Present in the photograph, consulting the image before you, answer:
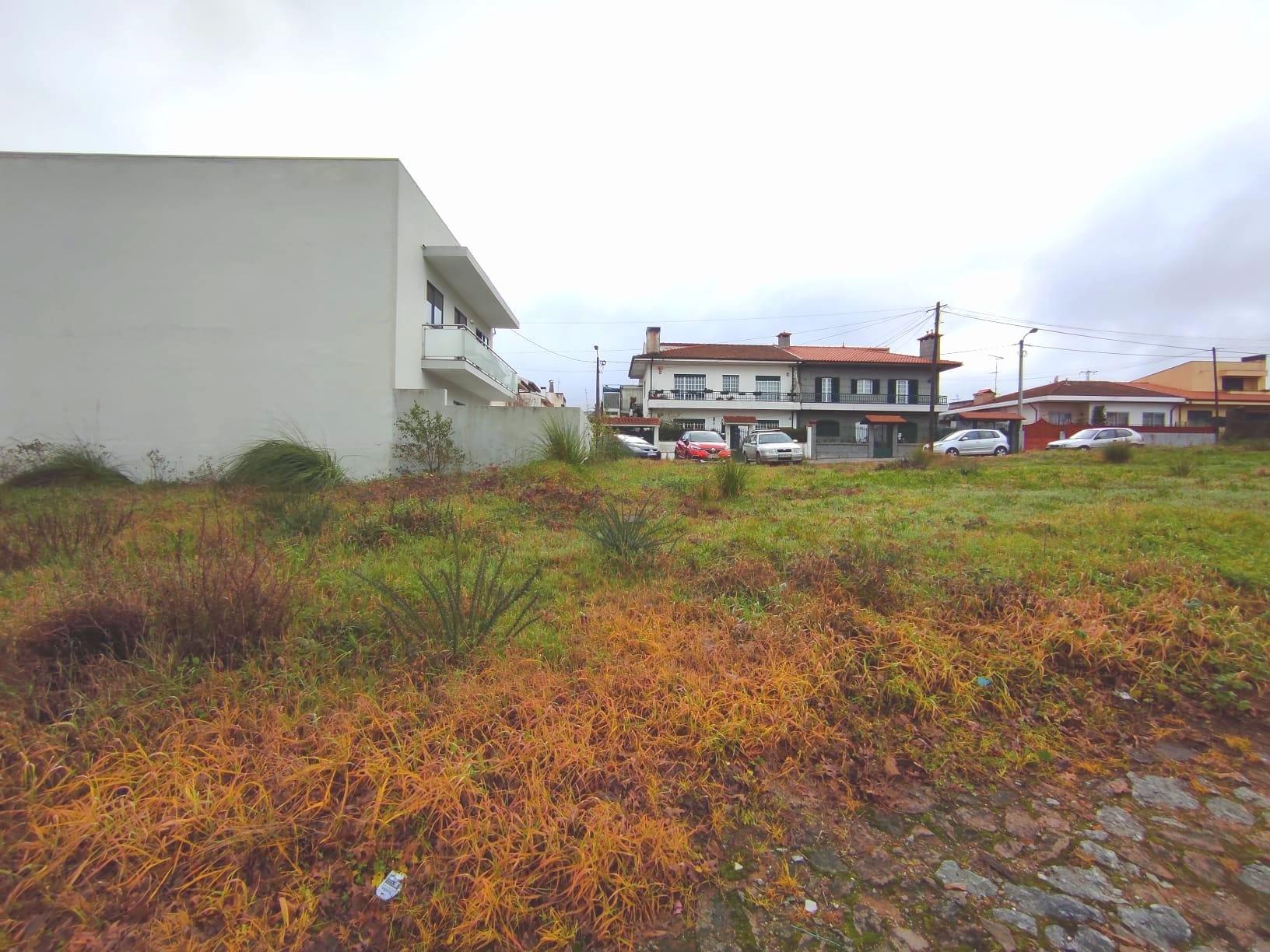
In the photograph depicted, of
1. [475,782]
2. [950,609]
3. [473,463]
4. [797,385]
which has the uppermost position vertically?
[797,385]

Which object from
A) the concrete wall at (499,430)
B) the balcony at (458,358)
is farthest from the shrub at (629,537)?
the balcony at (458,358)

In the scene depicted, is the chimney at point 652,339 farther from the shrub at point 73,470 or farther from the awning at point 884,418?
the shrub at point 73,470

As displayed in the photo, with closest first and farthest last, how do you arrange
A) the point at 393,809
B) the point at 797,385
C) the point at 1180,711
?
the point at 393,809, the point at 1180,711, the point at 797,385

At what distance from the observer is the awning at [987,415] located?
34500mm

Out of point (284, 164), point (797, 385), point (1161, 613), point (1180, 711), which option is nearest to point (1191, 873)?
point (1180, 711)

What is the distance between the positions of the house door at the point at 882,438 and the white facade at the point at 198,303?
29.8 m

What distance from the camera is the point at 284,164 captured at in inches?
479

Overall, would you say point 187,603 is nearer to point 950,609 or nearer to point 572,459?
point 950,609

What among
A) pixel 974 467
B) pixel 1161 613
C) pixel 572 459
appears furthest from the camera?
pixel 974 467

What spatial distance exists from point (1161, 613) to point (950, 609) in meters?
1.18

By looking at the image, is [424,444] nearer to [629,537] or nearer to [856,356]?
[629,537]

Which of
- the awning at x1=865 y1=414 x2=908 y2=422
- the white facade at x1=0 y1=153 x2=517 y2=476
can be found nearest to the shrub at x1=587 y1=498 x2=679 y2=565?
the white facade at x1=0 y1=153 x2=517 y2=476

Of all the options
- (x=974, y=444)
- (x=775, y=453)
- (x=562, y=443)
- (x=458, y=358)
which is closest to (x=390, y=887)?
(x=562, y=443)

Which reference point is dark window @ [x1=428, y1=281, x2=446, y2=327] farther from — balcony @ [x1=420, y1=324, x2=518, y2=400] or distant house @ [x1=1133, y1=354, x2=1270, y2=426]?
distant house @ [x1=1133, y1=354, x2=1270, y2=426]
